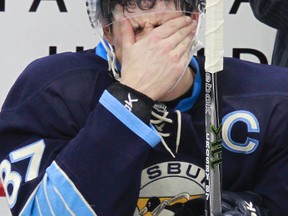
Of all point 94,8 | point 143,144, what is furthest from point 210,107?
point 94,8

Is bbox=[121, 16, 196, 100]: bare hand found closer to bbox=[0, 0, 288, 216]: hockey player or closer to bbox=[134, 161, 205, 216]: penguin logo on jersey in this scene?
bbox=[0, 0, 288, 216]: hockey player

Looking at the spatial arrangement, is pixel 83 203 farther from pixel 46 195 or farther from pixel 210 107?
pixel 210 107

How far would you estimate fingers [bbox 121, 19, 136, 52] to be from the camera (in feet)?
4.61

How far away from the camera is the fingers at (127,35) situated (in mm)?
1404

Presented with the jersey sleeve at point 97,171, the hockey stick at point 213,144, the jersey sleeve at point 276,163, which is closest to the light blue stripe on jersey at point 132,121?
the jersey sleeve at point 97,171

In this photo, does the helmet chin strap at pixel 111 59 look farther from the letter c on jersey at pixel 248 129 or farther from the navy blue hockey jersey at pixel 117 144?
the letter c on jersey at pixel 248 129

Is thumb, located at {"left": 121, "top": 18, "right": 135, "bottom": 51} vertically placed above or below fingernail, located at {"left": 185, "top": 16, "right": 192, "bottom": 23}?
below

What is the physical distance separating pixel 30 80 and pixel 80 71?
0.09 m

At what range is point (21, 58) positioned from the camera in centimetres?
218

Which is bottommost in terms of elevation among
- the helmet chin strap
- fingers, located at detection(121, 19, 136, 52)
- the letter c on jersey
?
the letter c on jersey

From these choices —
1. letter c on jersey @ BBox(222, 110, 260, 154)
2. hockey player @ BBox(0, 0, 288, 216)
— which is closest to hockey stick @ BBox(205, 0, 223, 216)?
hockey player @ BBox(0, 0, 288, 216)

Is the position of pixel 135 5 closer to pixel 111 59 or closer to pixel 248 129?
pixel 111 59

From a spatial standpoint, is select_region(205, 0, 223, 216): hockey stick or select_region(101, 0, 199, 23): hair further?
select_region(101, 0, 199, 23): hair

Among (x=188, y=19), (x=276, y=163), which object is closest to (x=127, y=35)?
(x=188, y=19)
